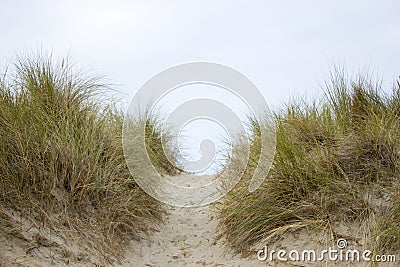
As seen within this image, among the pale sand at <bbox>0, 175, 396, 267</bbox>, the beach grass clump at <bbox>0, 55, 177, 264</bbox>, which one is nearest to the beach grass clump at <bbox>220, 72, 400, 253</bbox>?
the pale sand at <bbox>0, 175, 396, 267</bbox>

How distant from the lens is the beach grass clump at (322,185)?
4051mm

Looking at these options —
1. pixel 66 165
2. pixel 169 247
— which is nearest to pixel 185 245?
pixel 169 247

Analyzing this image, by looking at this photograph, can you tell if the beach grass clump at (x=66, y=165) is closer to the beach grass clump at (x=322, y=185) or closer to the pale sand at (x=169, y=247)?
the pale sand at (x=169, y=247)

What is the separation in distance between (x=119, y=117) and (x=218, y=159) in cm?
156

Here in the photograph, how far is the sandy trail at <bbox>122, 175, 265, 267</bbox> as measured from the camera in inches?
179

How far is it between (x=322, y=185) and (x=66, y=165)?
A: 2.36 metres

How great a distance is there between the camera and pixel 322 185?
425cm

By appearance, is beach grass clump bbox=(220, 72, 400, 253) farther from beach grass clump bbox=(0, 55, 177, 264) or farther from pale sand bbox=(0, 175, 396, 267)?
beach grass clump bbox=(0, 55, 177, 264)

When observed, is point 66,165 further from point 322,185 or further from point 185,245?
point 322,185

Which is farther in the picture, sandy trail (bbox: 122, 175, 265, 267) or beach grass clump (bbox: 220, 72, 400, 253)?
sandy trail (bbox: 122, 175, 265, 267)

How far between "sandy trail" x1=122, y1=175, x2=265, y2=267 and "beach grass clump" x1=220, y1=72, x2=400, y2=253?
0.56 feet

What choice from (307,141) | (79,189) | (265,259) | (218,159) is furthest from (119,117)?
(265,259)

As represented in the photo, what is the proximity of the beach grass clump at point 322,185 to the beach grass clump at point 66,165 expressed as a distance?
1074mm

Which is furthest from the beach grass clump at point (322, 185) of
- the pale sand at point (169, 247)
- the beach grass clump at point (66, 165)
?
the beach grass clump at point (66, 165)
